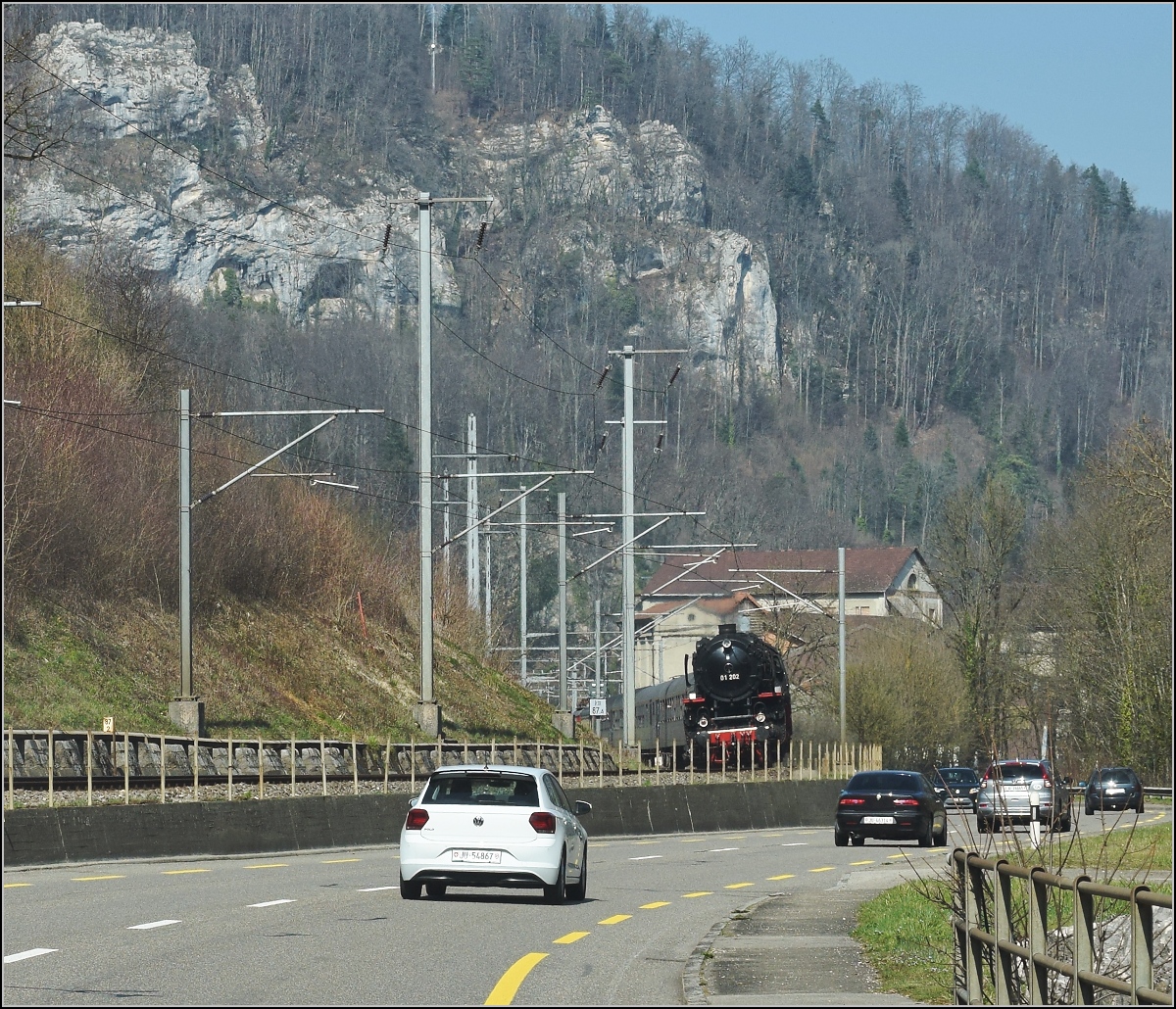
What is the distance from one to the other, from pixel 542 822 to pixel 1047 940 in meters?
9.66

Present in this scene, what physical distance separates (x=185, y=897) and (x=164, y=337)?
50456mm

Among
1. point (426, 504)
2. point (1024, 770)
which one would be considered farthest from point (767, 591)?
point (426, 504)

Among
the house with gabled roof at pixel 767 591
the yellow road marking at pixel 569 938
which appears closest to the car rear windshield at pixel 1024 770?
the yellow road marking at pixel 569 938

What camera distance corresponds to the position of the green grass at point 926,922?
1210 centimetres

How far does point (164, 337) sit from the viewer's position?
6794 cm

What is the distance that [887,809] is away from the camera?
36.4 metres

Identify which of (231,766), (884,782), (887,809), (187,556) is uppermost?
(187,556)

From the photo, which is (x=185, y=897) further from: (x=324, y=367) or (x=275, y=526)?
(x=324, y=367)

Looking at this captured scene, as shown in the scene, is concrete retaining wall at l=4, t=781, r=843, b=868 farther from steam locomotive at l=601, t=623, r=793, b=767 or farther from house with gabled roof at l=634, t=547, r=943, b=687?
house with gabled roof at l=634, t=547, r=943, b=687

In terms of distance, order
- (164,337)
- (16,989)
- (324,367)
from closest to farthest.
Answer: (16,989) → (164,337) → (324,367)

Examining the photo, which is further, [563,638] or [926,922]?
[563,638]

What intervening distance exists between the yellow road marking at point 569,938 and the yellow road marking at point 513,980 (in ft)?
3.28

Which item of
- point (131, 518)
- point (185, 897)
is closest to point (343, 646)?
point (131, 518)

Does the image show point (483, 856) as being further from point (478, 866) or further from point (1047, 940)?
point (1047, 940)
